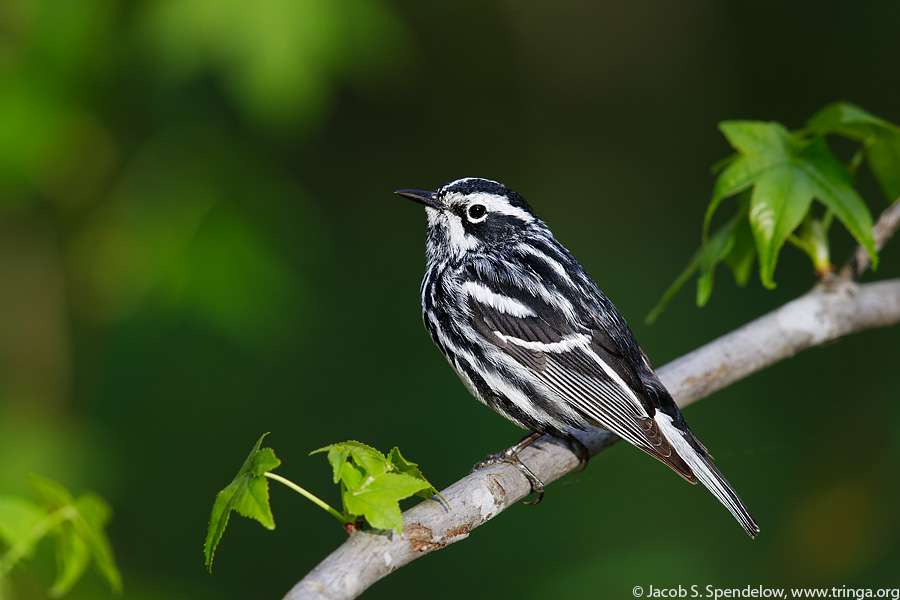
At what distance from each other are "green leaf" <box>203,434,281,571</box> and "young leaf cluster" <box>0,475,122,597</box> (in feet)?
0.63

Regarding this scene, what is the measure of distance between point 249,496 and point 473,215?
1668 millimetres

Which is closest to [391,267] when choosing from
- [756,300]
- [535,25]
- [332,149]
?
[332,149]

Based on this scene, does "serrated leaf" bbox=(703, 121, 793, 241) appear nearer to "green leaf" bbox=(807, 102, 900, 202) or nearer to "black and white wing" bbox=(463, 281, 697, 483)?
"green leaf" bbox=(807, 102, 900, 202)

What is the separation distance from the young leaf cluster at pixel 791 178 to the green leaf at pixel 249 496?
1455 mm

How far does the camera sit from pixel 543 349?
2684 millimetres

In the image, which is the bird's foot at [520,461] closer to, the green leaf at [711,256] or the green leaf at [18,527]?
the green leaf at [711,256]

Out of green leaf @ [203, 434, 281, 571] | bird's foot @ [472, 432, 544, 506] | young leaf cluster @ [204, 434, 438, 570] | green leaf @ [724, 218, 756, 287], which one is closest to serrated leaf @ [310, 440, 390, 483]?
young leaf cluster @ [204, 434, 438, 570]

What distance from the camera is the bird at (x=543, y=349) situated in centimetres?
253

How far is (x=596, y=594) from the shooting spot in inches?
115

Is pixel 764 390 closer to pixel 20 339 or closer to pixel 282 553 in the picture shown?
pixel 282 553

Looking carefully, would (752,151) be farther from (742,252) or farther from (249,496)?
(249,496)

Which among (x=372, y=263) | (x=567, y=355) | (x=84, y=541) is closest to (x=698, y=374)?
(x=567, y=355)

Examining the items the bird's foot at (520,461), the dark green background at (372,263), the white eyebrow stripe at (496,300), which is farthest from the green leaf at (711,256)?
the dark green background at (372,263)

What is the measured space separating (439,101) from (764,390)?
3641 mm
